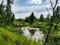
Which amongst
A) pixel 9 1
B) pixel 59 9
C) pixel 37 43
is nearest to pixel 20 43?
pixel 37 43

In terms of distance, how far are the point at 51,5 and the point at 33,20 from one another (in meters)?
70.4

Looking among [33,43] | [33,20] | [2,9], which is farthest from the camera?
[33,20]

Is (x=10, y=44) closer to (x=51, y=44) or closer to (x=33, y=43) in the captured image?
(x=33, y=43)

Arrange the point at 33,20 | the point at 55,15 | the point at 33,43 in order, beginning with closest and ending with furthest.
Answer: the point at 55,15 → the point at 33,43 → the point at 33,20

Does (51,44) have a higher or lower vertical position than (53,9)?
lower

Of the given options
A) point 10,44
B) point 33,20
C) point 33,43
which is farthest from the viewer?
point 33,20

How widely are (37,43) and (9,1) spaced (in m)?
48.2

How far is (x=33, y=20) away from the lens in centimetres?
7581

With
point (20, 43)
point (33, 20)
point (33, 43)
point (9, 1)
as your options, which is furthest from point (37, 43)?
point (33, 20)

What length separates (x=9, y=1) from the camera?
56.5 meters

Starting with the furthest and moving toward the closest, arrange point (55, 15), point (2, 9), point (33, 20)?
point (33, 20)
point (2, 9)
point (55, 15)

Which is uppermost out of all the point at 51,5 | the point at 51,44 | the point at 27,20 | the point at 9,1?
the point at 51,5

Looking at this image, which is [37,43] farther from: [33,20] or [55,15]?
[33,20]

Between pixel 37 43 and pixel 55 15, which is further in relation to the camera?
pixel 37 43
